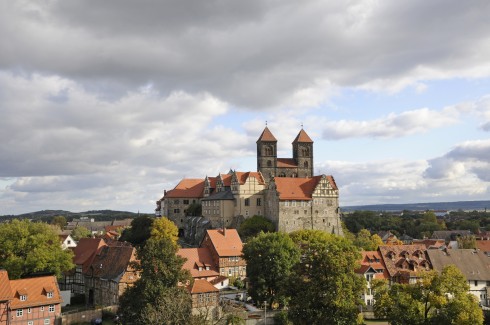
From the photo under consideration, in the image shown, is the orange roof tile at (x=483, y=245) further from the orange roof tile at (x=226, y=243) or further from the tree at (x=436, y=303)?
the tree at (x=436, y=303)

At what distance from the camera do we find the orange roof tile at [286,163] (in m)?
115

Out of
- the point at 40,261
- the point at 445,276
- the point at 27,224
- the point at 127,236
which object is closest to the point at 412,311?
the point at 445,276

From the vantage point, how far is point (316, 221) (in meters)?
97.1

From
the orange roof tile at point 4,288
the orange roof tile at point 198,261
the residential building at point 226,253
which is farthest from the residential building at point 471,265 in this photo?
the orange roof tile at point 4,288

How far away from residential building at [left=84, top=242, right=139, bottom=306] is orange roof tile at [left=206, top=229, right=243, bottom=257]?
47.9 ft

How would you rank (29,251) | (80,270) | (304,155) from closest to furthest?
(29,251) → (80,270) → (304,155)

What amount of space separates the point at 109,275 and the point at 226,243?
19109 mm

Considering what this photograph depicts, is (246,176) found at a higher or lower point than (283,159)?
lower

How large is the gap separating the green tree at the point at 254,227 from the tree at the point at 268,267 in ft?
Result: 112

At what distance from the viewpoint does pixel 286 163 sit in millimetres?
116438

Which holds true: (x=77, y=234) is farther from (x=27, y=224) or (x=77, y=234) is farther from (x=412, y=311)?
(x=412, y=311)

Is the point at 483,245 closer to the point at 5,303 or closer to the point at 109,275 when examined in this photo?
the point at 109,275

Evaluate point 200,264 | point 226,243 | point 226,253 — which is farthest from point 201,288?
point 226,243

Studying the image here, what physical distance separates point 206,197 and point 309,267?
65.6 meters
